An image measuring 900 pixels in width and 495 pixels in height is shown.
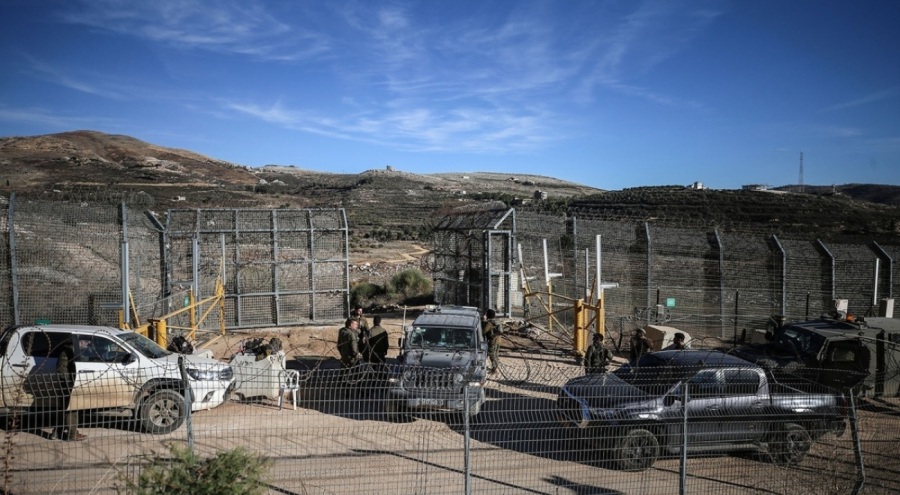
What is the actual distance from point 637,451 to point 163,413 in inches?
257

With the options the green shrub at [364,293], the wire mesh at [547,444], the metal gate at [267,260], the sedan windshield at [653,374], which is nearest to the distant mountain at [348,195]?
the green shrub at [364,293]

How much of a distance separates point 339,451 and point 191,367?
2.98 m

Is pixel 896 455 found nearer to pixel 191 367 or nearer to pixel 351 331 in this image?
pixel 351 331

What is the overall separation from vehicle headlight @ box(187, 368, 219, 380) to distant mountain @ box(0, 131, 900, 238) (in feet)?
48.8

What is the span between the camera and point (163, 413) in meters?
8.73

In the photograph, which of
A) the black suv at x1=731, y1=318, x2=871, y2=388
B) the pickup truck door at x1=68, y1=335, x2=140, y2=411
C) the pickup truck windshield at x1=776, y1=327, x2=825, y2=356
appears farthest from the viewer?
the pickup truck windshield at x1=776, y1=327, x2=825, y2=356

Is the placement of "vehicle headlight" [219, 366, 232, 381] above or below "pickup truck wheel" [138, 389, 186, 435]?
above

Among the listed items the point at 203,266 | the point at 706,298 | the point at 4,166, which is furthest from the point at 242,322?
the point at 4,166

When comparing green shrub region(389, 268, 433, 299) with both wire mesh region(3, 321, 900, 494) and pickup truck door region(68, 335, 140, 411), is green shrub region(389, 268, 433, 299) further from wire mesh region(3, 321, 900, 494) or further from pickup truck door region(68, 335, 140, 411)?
pickup truck door region(68, 335, 140, 411)

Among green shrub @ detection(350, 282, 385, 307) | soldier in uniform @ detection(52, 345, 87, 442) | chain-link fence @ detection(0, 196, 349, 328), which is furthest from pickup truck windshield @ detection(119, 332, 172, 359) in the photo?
green shrub @ detection(350, 282, 385, 307)

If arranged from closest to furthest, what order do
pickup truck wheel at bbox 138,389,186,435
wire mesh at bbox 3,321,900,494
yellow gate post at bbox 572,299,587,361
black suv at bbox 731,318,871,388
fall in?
wire mesh at bbox 3,321,900,494, pickup truck wheel at bbox 138,389,186,435, black suv at bbox 731,318,871,388, yellow gate post at bbox 572,299,587,361

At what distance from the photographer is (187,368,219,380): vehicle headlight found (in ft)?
30.5

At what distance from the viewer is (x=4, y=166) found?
42.1 m

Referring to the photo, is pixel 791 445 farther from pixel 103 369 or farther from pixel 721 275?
pixel 721 275
